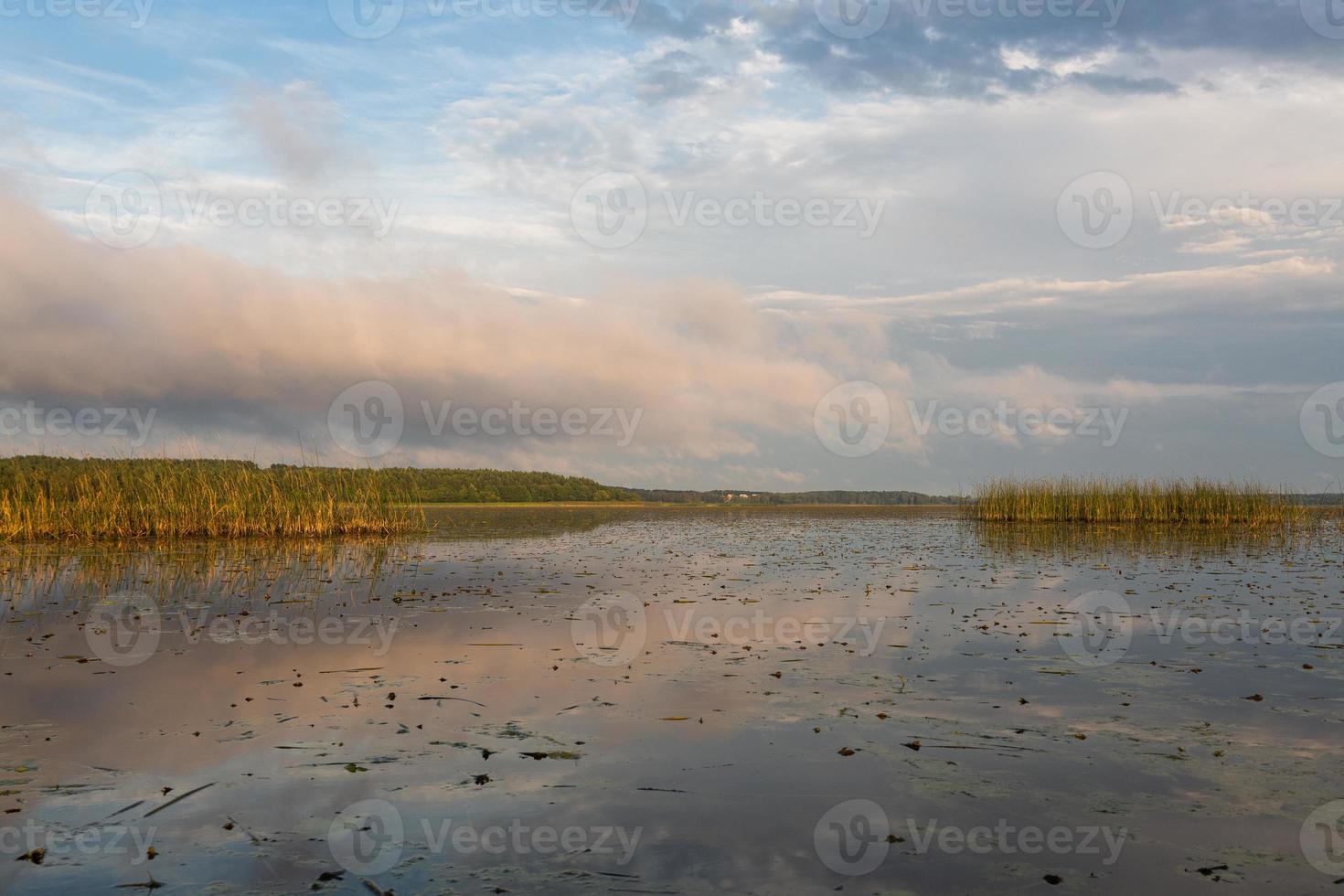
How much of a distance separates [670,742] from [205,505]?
88.7ft

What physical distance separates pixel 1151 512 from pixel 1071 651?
36442 millimetres

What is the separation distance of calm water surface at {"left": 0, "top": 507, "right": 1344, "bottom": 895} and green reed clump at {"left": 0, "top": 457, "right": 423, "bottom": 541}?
1455 centimetres

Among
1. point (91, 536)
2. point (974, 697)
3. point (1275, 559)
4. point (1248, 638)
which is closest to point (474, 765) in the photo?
point (974, 697)

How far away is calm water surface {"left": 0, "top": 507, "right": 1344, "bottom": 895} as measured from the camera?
194 inches

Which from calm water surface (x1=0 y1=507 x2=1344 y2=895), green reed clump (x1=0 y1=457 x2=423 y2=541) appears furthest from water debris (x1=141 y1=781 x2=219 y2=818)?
green reed clump (x1=0 y1=457 x2=423 y2=541)

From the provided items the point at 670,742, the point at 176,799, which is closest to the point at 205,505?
the point at 176,799

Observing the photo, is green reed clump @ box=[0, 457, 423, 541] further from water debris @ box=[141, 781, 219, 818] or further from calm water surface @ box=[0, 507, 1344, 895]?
water debris @ box=[141, 781, 219, 818]

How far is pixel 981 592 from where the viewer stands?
16.8 m

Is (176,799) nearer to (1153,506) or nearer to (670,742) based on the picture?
(670,742)

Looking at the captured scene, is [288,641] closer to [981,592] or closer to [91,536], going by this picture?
[981,592]

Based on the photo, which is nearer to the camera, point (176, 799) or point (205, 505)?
point (176, 799)

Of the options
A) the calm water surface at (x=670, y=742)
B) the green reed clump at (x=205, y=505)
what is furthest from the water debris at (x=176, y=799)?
the green reed clump at (x=205, y=505)

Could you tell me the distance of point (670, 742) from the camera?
7223 millimetres

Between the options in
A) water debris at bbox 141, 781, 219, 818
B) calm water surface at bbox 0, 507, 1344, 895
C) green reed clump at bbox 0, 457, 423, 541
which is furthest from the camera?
green reed clump at bbox 0, 457, 423, 541
